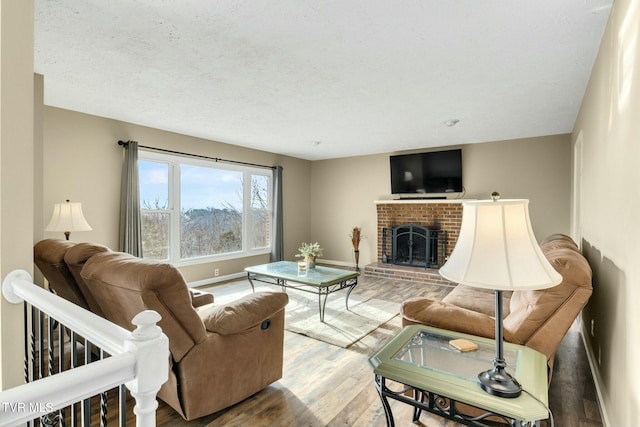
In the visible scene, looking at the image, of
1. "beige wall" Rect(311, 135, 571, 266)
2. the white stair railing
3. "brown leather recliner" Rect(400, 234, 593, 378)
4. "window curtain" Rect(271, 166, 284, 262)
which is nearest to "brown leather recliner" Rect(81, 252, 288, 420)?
the white stair railing

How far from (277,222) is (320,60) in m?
4.25

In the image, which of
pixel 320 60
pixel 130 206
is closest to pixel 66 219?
pixel 130 206

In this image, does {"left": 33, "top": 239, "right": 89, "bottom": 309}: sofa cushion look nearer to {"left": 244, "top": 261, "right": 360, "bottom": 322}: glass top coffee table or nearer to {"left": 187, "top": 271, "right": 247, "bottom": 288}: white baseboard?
{"left": 244, "top": 261, "right": 360, "bottom": 322}: glass top coffee table

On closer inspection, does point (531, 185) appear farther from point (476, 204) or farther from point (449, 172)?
point (476, 204)

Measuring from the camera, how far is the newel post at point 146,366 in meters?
0.77

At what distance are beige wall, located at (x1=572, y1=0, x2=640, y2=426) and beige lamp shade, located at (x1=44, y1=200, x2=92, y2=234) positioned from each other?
14.0 feet

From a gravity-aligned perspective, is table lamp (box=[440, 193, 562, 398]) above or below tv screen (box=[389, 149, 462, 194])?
below

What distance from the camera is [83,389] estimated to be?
0.70m

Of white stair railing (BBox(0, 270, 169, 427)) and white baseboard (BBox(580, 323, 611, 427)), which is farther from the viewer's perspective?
white baseboard (BBox(580, 323, 611, 427))

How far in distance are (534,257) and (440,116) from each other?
3216mm

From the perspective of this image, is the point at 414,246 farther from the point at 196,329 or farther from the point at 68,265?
the point at 68,265

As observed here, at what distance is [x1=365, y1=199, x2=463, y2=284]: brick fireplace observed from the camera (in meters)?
5.73

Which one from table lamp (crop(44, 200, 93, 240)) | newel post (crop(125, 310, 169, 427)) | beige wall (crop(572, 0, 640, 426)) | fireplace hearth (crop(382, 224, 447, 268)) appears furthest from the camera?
fireplace hearth (crop(382, 224, 447, 268))

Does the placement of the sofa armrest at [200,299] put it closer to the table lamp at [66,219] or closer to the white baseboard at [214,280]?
the table lamp at [66,219]
